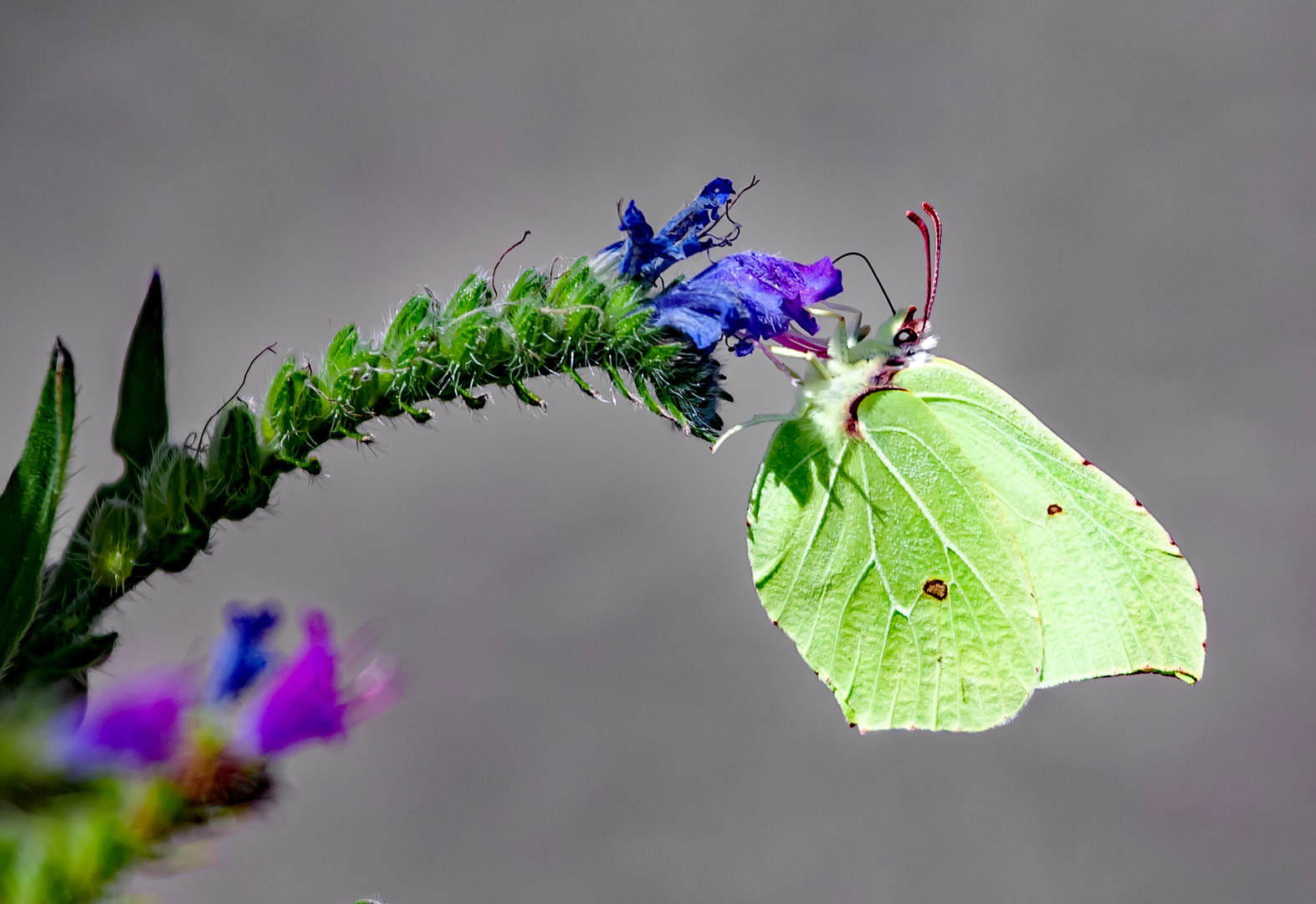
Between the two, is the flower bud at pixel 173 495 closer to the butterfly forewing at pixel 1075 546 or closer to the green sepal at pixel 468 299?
the green sepal at pixel 468 299

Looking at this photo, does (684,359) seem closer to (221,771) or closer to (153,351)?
(153,351)

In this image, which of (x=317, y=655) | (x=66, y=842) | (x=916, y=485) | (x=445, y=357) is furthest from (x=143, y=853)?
(x=916, y=485)

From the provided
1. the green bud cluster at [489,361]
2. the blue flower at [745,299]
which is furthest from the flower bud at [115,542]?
the blue flower at [745,299]

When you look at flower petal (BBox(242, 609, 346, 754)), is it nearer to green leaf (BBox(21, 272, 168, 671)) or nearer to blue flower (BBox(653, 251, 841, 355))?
green leaf (BBox(21, 272, 168, 671))

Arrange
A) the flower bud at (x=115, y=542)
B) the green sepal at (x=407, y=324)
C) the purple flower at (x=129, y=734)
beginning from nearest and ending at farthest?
the purple flower at (x=129, y=734) → the flower bud at (x=115, y=542) → the green sepal at (x=407, y=324)

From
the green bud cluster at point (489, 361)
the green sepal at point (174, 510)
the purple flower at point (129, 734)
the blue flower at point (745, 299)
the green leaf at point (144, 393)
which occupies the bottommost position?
the purple flower at point (129, 734)

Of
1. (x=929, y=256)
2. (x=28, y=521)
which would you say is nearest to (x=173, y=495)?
(x=28, y=521)

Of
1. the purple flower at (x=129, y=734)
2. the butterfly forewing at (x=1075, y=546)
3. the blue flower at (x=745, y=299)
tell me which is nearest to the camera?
the purple flower at (x=129, y=734)

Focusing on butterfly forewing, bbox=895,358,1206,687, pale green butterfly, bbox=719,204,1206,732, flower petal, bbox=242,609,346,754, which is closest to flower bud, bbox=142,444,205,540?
flower petal, bbox=242,609,346,754
